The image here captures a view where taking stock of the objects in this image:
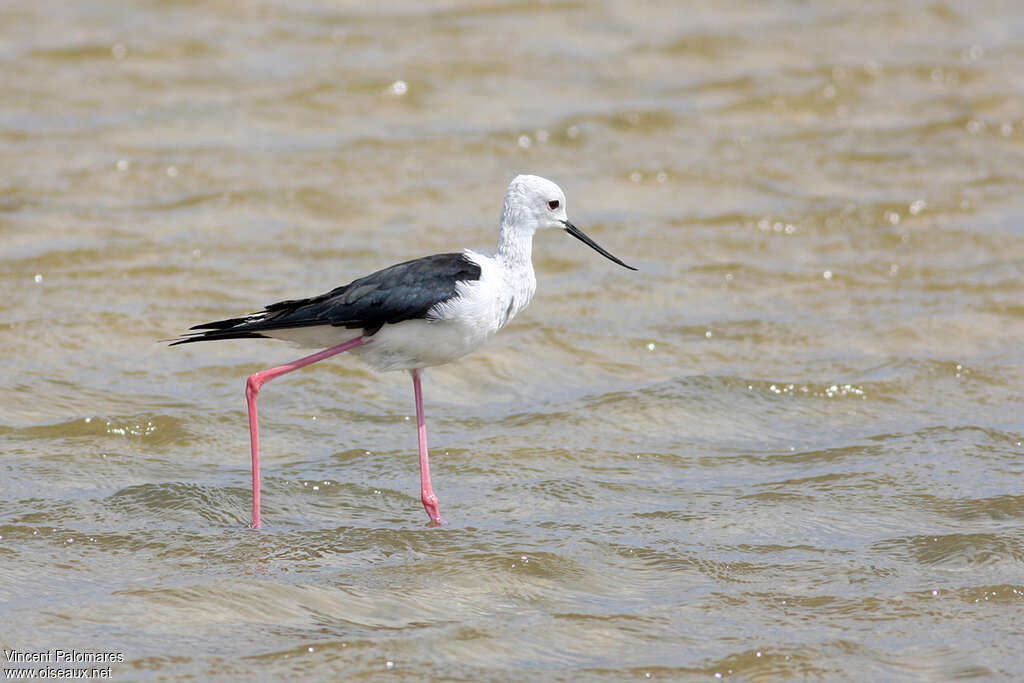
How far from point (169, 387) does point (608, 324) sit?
102 inches

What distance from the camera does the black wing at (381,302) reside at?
5816 mm

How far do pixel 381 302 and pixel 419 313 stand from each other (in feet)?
0.54

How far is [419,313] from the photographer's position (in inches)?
229

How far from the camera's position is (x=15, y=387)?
23.9 feet

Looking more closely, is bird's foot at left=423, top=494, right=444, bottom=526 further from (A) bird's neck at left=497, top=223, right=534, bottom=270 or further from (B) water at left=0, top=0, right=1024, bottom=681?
(A) bird's neck at left=497, top=223, right=534, bottom=270

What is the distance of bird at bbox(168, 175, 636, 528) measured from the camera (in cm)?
583

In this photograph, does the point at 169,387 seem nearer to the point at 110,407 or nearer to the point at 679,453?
the point at 110,407

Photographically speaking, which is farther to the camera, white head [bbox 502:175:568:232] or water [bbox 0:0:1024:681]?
white head [bbox 502:175:568:232]

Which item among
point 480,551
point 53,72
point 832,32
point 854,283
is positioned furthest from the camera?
point 832,32

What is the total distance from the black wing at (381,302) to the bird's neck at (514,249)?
9.2 inches

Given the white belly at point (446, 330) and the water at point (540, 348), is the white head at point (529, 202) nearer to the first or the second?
the white belly at point (446, 330)

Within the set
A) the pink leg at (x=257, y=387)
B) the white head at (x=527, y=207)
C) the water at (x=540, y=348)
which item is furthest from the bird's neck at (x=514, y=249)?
the water at (x=540, y=348)

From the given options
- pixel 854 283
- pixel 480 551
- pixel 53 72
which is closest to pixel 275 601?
pixel 480 551

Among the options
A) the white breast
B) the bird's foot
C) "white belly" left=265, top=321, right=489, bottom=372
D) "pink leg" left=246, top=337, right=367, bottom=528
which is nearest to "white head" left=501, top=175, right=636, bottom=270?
the white breast
